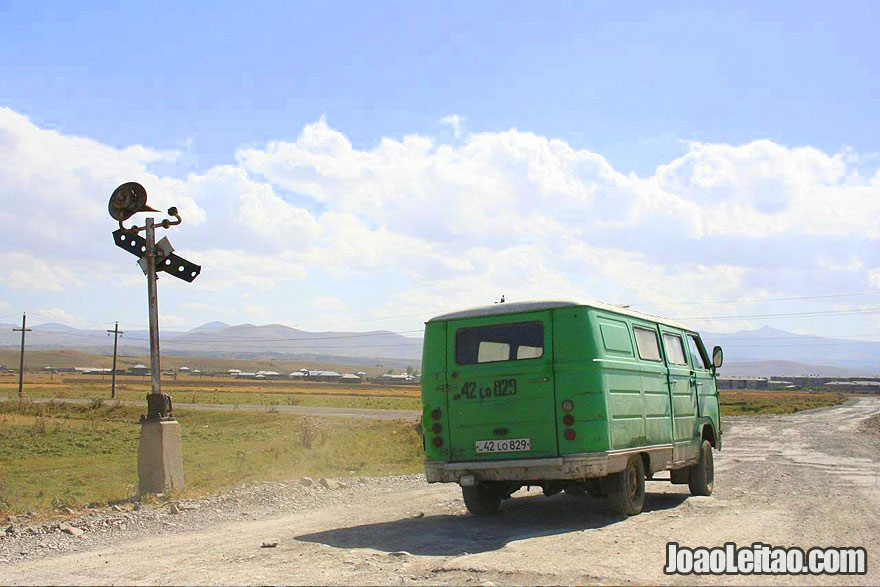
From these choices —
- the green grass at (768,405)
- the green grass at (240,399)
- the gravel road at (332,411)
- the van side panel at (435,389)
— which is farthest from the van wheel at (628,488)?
the green grass at (240,399)

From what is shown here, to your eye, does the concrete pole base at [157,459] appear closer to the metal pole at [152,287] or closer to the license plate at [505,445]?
the metal pole at [152,287]

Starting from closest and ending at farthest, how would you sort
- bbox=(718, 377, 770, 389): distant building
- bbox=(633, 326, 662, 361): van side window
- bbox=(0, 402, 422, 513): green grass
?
1. bbox=(633, 326, 662, 361): van side window
2. bbox=(0, 402, 422, 513): green grass
3. bbox=(718, 377, 770, 389): distant building

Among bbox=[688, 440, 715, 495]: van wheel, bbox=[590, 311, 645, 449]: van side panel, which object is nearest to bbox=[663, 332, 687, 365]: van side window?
bbox=[688, 440, 715, 495]: van wheel

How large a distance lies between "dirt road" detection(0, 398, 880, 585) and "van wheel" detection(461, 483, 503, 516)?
0.23 meters

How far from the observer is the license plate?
1011 centimetres

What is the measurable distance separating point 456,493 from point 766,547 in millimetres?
6613

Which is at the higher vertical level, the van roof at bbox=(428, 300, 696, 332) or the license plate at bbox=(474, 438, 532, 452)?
the van roof at bbox=(428, 300, 696, 332)

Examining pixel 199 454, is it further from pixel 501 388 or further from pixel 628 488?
pixel 628 488

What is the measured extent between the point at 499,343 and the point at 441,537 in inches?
96.6

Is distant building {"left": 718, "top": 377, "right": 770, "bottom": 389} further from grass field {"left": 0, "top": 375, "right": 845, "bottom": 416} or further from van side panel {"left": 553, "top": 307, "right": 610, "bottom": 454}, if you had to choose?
van side panel {"left": 553, "top": 307, "right": 610, "bottom": 454}

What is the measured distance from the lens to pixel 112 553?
901cm

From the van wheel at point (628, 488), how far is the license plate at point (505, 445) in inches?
47.7

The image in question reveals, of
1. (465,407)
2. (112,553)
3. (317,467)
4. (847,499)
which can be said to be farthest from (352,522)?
(317,467)

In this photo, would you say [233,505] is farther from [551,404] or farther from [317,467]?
[317,467]
